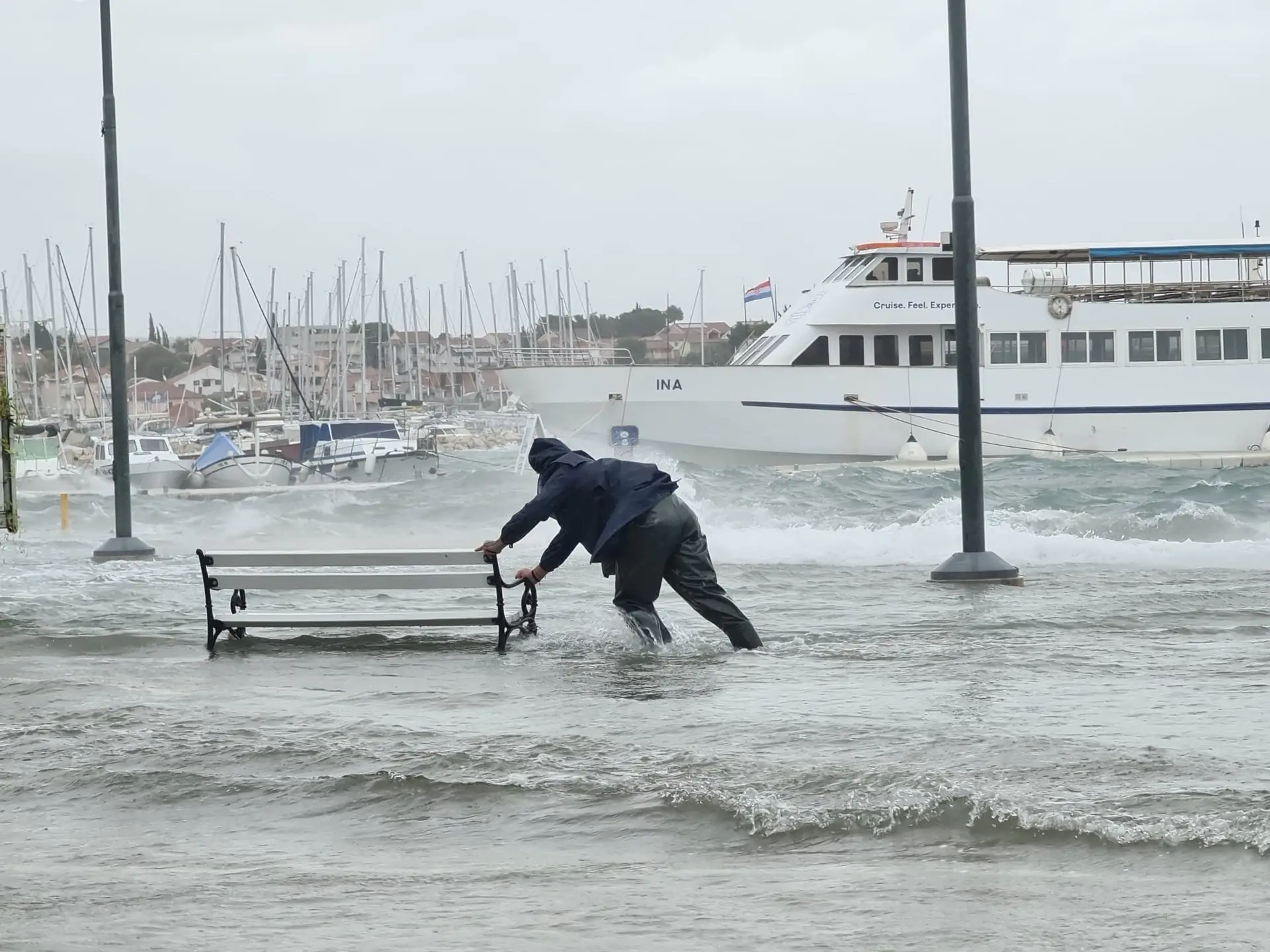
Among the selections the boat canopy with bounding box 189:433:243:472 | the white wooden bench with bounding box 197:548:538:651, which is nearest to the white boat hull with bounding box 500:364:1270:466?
the boat canopy with bounding box 189:433:243:472

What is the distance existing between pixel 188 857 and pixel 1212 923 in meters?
3.20

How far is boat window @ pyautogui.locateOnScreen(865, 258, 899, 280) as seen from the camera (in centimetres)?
4081

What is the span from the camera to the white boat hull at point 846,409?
40094mm

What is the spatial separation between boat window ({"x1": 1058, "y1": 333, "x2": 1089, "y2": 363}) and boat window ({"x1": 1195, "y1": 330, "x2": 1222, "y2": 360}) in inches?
116

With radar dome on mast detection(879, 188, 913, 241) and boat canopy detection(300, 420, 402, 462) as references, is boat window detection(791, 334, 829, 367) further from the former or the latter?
boat canopy detection(300, 420, 402, 462)

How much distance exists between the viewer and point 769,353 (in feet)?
138

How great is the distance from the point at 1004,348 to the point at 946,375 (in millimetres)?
1793

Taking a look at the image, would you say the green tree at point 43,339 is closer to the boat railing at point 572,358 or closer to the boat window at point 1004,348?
the boat railing at point 572,358

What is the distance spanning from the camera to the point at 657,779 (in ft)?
21.0

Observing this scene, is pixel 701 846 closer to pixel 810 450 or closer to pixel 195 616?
pixel 195 616

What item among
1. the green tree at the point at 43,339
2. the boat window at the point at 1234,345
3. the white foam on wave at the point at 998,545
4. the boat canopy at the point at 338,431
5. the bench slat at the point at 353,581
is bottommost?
the white foam on wave at the point at 998,545

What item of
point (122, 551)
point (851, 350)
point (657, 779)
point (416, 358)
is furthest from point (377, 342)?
point (657, 779)

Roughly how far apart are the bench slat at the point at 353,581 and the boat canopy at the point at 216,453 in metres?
42.9

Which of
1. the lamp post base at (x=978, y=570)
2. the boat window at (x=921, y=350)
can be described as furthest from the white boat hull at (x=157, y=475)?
the lamp post base at (x=978, y=570)
